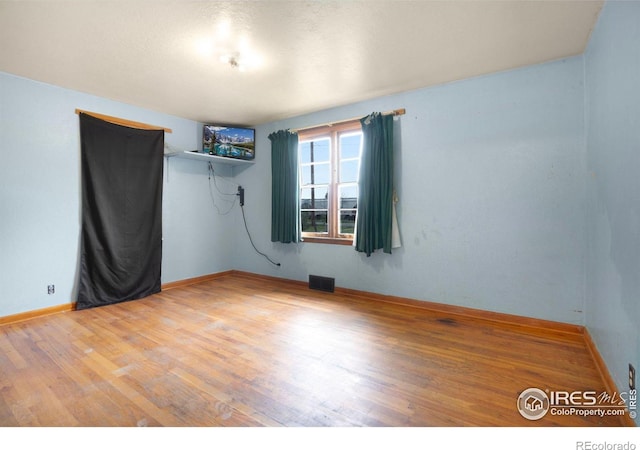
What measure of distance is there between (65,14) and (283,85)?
1.91m

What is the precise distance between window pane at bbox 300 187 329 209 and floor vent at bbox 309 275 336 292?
1.07 meters

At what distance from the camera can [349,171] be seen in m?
4.15

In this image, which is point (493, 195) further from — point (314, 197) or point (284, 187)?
point (284, 187)

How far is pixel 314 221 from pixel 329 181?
67 cm

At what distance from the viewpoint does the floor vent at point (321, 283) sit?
4.22 metres

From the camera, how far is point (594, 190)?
2.37 m

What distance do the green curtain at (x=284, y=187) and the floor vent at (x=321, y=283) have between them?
2.09 ft

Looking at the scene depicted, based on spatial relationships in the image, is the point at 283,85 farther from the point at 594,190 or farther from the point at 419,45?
the point at 594,190

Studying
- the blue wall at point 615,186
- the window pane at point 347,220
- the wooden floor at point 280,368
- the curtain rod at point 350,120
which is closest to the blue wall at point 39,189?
the wooden floor at point 280,368

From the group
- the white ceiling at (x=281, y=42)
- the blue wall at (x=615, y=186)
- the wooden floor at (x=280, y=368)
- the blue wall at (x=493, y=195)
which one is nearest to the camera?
the blue wall at (x=615, y=186)

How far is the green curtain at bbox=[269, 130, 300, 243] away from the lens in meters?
4.46

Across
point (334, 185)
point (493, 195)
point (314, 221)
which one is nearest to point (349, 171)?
point (334, 185)

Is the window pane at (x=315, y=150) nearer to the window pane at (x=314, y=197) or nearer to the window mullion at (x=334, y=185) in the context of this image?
the window mullion at (x=334, y=185)

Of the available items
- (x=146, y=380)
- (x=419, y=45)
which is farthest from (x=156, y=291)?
(x=419, y=45)
